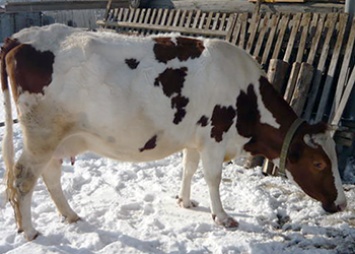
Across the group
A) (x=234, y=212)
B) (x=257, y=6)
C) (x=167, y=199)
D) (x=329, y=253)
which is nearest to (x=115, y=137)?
(x=167, y=199)

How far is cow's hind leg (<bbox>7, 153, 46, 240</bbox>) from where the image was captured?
13.1 ft

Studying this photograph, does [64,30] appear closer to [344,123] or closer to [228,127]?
[228,127]

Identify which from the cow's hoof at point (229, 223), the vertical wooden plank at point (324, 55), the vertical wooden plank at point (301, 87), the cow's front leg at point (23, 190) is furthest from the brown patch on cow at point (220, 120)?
the vertical wooden plank at point (324, 55)

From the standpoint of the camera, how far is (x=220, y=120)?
14.4 ft

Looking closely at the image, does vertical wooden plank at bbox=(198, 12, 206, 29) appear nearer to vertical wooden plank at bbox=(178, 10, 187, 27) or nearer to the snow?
vertical wooden plank at bbox=(178, 10, 187, 27)

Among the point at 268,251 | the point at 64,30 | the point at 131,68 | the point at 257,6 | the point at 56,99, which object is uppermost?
the point at 257,6

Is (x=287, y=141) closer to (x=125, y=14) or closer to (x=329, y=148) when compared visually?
(x=329, y=148)

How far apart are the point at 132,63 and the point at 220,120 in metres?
1.10

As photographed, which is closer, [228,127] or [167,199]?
[228,127]

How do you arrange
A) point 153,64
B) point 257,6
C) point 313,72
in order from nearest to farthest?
point 153,64 → point 313,72 → point 257,6

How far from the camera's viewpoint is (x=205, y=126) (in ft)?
14.4

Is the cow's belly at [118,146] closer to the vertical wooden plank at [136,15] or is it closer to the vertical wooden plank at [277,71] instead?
the vertical wooden plank at [277,71]

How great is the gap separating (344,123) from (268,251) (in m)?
2.84

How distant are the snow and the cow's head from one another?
0.35 m
